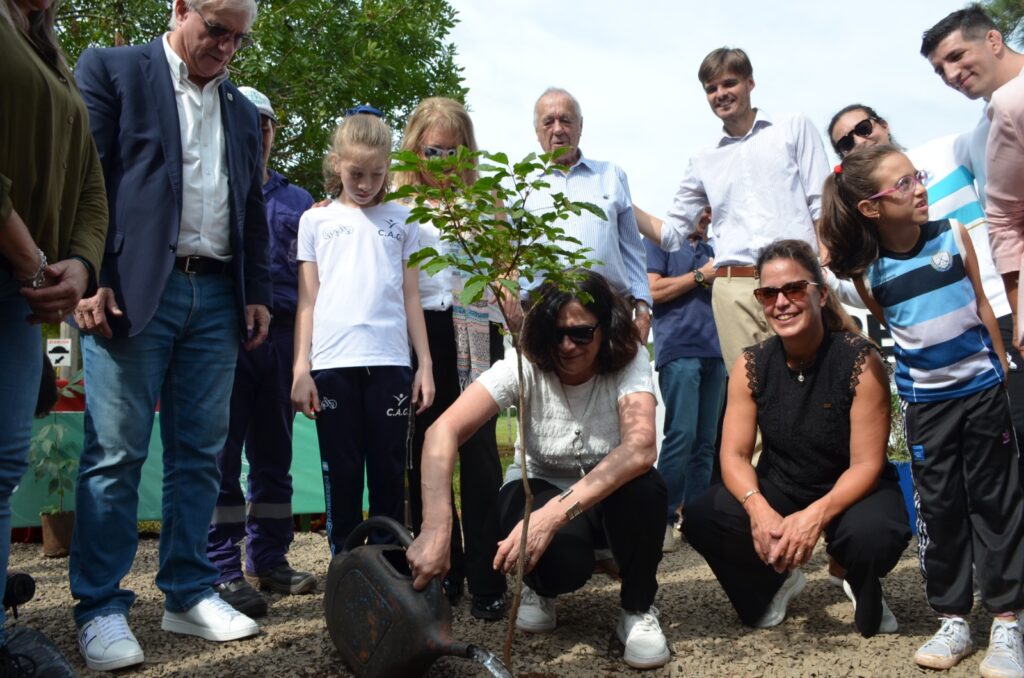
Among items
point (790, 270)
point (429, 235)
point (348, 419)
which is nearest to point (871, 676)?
point (790, 270)

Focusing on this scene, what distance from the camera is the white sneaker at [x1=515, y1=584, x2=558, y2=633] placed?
129 inches

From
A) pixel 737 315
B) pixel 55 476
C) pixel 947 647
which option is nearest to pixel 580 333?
pixel 737 315

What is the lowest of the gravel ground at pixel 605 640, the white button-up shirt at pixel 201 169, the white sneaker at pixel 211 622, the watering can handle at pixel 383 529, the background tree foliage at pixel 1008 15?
the gravel ground at pixel 605 640

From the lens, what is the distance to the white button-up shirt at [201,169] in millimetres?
3127

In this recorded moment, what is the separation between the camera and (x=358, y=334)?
348 centimetres

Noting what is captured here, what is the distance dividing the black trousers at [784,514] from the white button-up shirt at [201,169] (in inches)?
78.5

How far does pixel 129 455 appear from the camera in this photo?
293 cm

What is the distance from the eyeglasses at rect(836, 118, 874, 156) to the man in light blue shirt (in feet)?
3.35

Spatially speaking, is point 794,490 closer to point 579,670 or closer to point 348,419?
point 579,670

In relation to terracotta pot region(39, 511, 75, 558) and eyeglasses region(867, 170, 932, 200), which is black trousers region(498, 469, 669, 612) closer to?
eyeglasses region(867, 170, 932, 200)

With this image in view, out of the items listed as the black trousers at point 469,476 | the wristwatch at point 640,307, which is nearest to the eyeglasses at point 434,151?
the black trousers at point 469,476

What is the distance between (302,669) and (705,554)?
152cm

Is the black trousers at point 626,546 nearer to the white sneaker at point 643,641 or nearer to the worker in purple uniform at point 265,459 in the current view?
the white sneaker at point 643,641

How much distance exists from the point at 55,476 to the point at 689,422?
3854 mm
